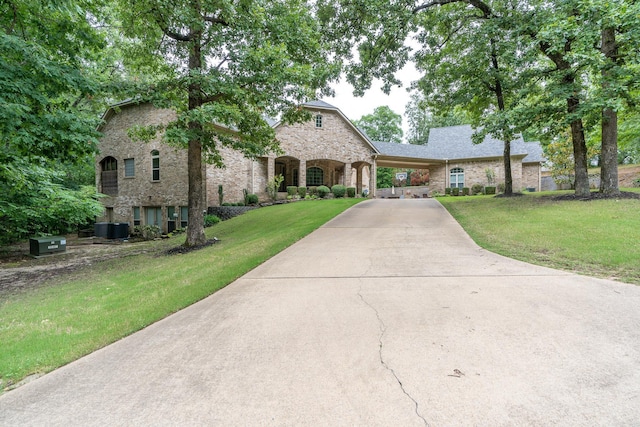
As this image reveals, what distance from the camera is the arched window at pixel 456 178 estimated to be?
2573 centimetres

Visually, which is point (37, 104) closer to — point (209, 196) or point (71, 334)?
point (71, 334)

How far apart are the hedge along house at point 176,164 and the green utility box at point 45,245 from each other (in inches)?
227

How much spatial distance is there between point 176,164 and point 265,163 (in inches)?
228

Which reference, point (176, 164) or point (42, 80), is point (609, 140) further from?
point (176, 164)

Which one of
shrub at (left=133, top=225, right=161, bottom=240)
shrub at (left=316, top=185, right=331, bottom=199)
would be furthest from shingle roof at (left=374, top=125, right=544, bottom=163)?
shrub at (left=133, top=225, right=161, bottom=240)

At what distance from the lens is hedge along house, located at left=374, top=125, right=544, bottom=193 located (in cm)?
2419

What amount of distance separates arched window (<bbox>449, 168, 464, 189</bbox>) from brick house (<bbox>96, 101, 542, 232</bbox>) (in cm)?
8

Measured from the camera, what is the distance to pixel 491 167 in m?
24.6

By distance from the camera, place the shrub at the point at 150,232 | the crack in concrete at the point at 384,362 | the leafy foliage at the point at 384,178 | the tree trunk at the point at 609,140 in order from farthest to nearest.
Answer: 1. the leafy foliage at the point at 384,178
2. the shrub at the point at 150,232
3. the tree trunk at the point at 609,140
4. the crack in concrete at the point at 384,362

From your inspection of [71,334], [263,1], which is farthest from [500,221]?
[71,334]

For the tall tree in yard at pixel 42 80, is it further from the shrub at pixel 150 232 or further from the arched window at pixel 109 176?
the arched window at pixel 109 176

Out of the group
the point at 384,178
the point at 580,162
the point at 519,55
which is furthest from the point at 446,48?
the point at 384,178

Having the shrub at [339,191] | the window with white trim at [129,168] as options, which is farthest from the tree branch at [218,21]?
the shrub at [339,191]

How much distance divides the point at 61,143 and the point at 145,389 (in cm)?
681
